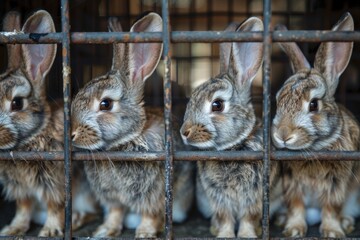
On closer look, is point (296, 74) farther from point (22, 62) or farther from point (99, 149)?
point (22, 62)

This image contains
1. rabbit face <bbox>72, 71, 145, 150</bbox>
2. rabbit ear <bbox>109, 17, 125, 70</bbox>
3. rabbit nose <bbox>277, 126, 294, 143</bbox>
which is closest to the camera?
rabbit nose <bbox>277, 126, 294, 143</bbox>

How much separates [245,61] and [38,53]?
3.97ft

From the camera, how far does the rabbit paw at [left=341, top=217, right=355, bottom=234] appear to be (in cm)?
294

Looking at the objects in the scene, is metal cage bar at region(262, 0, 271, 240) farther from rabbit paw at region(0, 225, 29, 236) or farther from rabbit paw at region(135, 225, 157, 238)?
rabbit paw at region(0, 225, 29, 236)

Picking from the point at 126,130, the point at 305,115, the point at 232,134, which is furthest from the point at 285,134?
the point at 126,130

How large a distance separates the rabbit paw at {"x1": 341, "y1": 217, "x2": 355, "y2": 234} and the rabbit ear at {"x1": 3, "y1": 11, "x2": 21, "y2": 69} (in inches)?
85.7

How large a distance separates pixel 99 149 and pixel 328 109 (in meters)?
1.28

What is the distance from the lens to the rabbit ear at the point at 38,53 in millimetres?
2686

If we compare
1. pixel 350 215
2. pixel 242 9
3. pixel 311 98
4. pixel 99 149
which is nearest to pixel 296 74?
pixel 311 98

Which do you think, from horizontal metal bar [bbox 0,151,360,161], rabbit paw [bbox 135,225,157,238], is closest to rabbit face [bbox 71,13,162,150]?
horizontal metal bar [bbox 0,151,360,161]

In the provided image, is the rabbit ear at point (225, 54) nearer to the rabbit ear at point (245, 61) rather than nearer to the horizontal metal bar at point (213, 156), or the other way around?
the rabbit ear at point (245, 61)

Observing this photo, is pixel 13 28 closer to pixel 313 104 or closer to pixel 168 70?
pixel 168 70

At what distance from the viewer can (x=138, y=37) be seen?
2.13 meters

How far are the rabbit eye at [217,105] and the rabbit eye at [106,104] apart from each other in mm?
570
